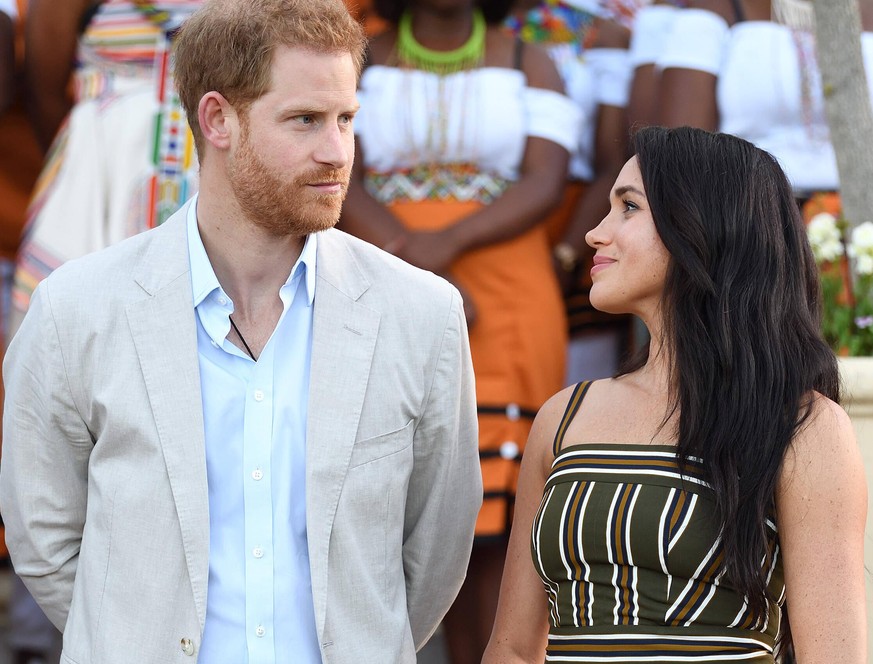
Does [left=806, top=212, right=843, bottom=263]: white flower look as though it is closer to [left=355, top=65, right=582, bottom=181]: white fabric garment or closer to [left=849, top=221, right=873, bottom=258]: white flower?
[left=849, top=221, right=873, bottom=258]: white flower

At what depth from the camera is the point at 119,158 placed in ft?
13.2

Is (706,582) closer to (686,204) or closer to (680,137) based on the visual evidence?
(686,204)

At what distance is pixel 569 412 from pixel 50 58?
2.54 m

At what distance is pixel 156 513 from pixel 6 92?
256 centimetres

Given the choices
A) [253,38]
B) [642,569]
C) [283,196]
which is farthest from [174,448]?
[642,569]

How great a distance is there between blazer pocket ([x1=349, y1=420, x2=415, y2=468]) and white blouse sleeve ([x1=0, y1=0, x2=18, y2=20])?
265cm

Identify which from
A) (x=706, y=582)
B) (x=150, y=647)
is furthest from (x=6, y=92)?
(x=706, y=582)

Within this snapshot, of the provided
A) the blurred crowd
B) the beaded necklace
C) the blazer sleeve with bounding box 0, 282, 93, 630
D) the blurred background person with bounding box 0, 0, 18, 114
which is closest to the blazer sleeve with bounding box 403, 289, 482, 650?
the blazer sleeve with bounding box 0, 282, 93, 630

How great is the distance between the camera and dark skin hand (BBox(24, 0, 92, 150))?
4.08 meters

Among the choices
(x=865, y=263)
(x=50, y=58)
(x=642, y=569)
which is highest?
(x=50, y=58)

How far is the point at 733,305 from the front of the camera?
7.31ft

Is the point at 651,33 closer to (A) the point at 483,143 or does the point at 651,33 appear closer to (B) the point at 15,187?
(A) the point at 483,143

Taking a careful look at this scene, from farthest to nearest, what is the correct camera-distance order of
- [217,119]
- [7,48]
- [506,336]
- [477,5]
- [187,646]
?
1. [7,48]
2. [477,5]
3. [506,336]
4. [217,119]
5. [187,646]

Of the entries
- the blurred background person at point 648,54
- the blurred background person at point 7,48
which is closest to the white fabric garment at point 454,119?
the blurred background person at point 648,54
